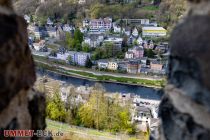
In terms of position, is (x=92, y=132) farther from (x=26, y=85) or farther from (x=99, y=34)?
(x=99, y=34)

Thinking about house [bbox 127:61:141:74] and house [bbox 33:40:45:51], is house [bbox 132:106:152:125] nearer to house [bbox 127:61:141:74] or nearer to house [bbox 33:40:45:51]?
house [bbox 127:61:141:74]

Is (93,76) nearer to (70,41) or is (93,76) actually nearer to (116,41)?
(116,41)

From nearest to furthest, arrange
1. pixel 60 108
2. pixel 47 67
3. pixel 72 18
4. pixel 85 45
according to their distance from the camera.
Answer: pixel 60 108 < pixel 47 67 < pixel 85 45 < pixel 72 18

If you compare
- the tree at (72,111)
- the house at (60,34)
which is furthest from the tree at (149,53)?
the tree at (72,111)

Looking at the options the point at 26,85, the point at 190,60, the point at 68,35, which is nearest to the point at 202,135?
the point at 190,60

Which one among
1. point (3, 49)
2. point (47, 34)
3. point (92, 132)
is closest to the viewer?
point (3, 49)

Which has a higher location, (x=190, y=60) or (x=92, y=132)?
(x=190, y=60)

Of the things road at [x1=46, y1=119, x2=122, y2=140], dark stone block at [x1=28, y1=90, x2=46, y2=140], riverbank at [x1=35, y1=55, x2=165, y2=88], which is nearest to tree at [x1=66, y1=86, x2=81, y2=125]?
road at [x1=46, y1=119, x2=122, y2=140]

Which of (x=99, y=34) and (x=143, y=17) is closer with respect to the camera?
(x=99, y=34)
